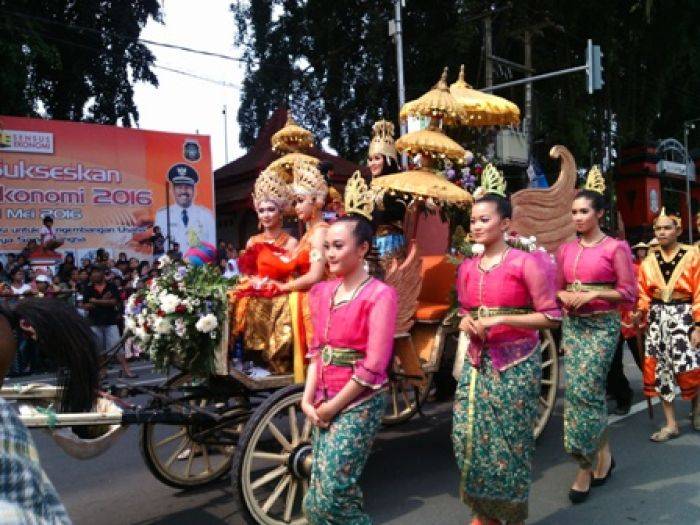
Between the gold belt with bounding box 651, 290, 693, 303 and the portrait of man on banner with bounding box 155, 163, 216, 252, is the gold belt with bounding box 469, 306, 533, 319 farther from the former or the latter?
the portrait of man on banner with bounding box 155, 163, 216, 252

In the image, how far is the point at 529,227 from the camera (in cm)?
576

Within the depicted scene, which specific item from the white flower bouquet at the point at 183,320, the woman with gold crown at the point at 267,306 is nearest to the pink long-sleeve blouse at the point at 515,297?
the woman with gold crown at the point at 267,306

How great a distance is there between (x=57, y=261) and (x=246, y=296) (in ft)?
33.5

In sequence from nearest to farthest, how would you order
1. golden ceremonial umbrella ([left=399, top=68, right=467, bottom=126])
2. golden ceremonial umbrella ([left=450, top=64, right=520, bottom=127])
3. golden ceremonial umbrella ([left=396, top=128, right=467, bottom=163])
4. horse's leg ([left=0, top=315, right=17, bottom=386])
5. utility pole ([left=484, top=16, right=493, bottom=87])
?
1. horse's leg ([left=0, top=315, right=17, bottom=386])
2. golden ceremonial umbrella ([left=396, top=128, right=467, bottom=163])
3. golden ceremonial umbrella ([left=399, top=68, right=467, bottom=126])
4. golden ceremonial umbrella ([left=450, top=64, right=520, bottom=127])
5. utility pole ([left=484, top=16, right=493, bottom=87])

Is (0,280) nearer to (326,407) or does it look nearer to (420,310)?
(420,310)

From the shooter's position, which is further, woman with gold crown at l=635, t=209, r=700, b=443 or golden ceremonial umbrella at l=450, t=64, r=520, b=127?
woman with gold crown at l=635, t=209, r=700, b=443

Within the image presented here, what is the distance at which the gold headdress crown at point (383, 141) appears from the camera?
5508mm

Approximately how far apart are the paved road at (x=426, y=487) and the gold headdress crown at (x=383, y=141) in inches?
94.5

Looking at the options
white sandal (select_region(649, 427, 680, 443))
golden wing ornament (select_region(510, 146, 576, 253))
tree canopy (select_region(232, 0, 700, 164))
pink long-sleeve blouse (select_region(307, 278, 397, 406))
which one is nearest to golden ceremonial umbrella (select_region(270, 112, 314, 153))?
golden wing ornament (select_region(510, 146, 576, 253))

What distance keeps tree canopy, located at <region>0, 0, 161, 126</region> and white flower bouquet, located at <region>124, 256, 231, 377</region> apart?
1435 centimetres

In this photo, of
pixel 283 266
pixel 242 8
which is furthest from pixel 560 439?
pixel 242 8

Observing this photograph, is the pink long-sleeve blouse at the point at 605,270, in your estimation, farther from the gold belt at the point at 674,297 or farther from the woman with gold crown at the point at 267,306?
the woman with gold crown at the point at 267,306

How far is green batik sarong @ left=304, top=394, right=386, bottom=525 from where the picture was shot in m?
2.87

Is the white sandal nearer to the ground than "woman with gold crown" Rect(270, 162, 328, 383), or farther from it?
nearer to the ground
